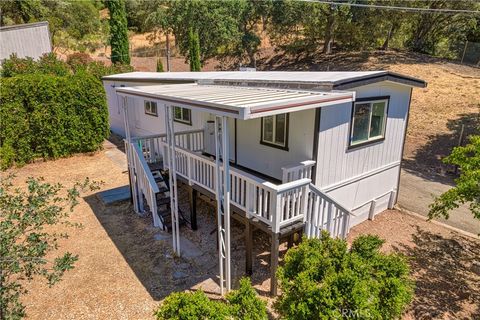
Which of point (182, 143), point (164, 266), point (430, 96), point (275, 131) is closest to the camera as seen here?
point (164, 266)

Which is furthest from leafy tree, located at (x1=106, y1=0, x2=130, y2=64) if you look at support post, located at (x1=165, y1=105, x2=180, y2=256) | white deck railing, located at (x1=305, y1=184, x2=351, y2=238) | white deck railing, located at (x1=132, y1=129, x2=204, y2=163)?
white deck railing, located at (x1=305, y1=184, x2=351, y2=238)

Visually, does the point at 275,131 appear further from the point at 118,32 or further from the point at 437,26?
the point at 437,26

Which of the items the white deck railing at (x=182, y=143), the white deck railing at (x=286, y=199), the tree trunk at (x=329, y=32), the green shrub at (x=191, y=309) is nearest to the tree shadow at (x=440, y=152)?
the white deck railing at (x=286, y=199)

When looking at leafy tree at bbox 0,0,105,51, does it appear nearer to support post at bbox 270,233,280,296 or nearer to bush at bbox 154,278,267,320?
support post at bbox 270,233,280,296

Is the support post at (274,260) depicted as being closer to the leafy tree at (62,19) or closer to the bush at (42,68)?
the bush at (42,68)

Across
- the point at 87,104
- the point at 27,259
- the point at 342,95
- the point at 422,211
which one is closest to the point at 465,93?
the point at 422,211

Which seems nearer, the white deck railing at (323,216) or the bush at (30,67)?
the white deck railing at (323,216)

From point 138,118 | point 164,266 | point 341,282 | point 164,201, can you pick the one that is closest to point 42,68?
point 138,118
